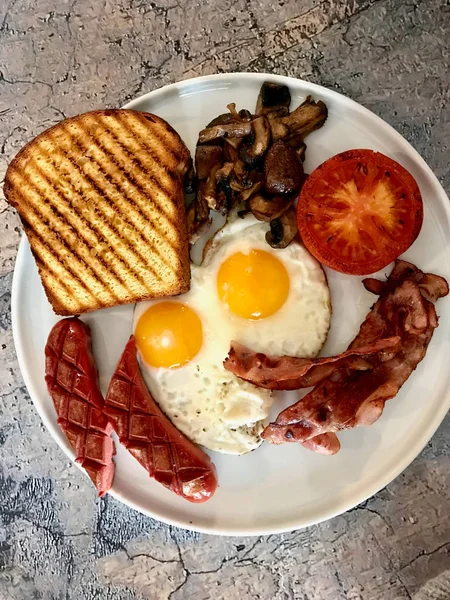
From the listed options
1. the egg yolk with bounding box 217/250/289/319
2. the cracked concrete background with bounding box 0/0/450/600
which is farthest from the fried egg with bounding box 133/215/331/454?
the cracked concrete background with bounding box 0/0/450/600

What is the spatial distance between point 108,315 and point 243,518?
1.03 metres

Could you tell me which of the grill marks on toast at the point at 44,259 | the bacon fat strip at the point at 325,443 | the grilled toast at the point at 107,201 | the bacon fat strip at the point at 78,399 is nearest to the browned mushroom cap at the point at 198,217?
the grilled toast at the point at 107,201

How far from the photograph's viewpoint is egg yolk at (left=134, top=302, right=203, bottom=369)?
7.35 feet

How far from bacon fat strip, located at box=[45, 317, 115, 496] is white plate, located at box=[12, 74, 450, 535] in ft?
0.31

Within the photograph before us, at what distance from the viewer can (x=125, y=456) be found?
2363 mm

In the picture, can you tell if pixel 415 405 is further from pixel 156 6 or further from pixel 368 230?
pixel 156 6

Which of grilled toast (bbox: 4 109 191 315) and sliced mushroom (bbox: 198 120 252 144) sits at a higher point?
sliced mushroom (bbox: 198 120 252 144)

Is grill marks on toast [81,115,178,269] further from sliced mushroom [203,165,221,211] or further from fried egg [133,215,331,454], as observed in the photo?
fried egg [133,215,331,454]

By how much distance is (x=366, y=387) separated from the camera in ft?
7.03

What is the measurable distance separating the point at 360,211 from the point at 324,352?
61 cm

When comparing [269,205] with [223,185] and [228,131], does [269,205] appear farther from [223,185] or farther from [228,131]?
[228,131]

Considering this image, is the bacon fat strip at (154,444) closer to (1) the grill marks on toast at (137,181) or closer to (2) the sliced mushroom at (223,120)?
(1) the grill marks on toast at (137,181)

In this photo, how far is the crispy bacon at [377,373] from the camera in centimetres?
208

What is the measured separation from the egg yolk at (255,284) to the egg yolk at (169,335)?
0.61 ft
